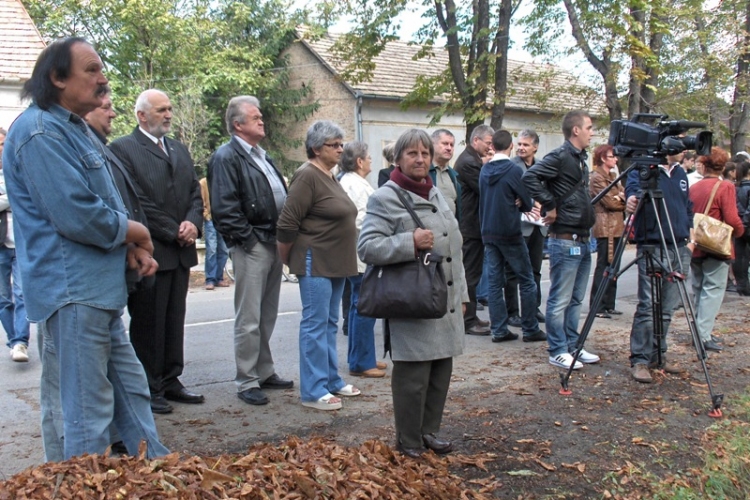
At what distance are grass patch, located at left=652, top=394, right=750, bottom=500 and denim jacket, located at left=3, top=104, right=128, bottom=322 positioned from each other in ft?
9.95

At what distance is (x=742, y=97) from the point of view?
19062mm

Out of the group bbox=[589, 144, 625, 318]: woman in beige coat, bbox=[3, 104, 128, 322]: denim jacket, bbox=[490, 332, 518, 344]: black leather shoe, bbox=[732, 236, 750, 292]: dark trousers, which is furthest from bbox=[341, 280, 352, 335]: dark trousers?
bbox=[732, 236, 750, 292]: dark trousers

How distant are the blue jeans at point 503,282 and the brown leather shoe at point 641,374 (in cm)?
163

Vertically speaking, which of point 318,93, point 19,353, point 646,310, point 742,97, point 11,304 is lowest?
point 19,353

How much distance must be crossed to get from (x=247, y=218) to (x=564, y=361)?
309 cm

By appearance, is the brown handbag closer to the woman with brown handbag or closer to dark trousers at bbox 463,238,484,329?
the woman with brown handbag

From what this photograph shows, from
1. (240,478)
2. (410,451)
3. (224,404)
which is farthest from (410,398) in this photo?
(224,404)

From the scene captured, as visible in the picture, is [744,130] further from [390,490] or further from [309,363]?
[390,490]

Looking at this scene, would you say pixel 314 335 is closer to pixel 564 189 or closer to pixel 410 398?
pixel 410 398

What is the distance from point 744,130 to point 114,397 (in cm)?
2019

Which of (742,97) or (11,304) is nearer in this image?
(11,304)

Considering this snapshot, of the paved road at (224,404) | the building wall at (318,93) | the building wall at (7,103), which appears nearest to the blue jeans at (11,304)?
the paved road at (224,404)

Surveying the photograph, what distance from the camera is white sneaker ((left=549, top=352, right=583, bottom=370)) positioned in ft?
21.6

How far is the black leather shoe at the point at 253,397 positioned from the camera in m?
5.60
